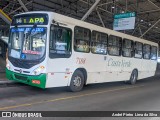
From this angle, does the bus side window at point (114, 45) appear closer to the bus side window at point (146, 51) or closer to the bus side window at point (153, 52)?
the bus side window at point (146, 51)

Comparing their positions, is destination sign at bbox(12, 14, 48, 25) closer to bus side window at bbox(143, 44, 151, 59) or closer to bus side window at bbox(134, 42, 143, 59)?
bus side window at bbox(134, 42, 143, 59)

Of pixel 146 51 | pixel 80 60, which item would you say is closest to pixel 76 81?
pixel 80 60

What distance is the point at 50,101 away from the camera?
833 centimetres

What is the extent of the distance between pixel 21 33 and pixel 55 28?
1.43 meters

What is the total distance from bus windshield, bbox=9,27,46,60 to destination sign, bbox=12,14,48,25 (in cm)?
24

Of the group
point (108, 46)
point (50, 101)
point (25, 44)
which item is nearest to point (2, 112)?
point (50, 101)

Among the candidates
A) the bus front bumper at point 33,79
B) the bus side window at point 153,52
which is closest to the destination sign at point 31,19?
the bus front bumper at point 33,79

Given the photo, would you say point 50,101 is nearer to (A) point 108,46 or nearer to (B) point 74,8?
(A) point 108,46

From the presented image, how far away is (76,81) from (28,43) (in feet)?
8.95

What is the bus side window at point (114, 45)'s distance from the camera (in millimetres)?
13047

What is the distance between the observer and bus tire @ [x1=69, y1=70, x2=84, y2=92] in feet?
34.2

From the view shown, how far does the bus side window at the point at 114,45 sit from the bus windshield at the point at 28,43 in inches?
193

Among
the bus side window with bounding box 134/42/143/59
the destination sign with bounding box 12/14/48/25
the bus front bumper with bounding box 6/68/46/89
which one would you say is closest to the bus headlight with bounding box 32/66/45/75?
the bus front bumper with bounding box 6/68/46/89

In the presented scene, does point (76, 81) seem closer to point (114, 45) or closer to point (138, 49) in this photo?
point (114, 45)
